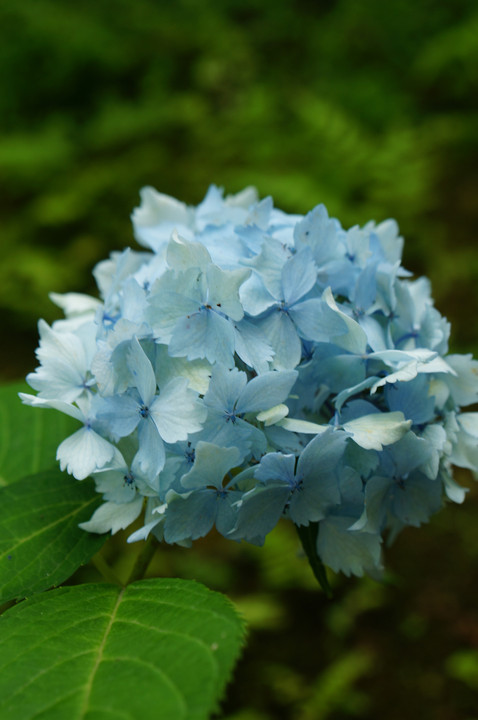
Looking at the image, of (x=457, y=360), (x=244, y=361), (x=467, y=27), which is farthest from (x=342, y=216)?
(x=244, y=361)

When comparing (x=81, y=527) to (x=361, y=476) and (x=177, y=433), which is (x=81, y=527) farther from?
(x=361, y=476)

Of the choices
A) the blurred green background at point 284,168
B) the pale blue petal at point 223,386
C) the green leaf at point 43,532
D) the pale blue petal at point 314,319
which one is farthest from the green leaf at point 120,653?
the blurred green background at point 284,168

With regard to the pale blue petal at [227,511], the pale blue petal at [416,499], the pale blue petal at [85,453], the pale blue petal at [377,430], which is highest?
the pale blue petal at [85,453]

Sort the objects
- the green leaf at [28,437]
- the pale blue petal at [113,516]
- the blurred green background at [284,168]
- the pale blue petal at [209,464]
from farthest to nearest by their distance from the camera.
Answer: the blurred green background at [284,168]
the green leaf at [28,437]
the pale blue petal at [113,516]
the pale blue petal at [209,464]

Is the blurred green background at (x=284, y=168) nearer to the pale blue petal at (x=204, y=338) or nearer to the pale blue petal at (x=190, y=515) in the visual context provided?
the pale blue petal at (x=190, y=515)

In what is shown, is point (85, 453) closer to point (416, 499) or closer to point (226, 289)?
point (226, 289)

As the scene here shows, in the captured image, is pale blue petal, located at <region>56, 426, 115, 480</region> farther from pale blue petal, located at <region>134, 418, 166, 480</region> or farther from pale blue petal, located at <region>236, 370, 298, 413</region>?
pale blue petal, located at <region>236, 370, 298, 413</region>
